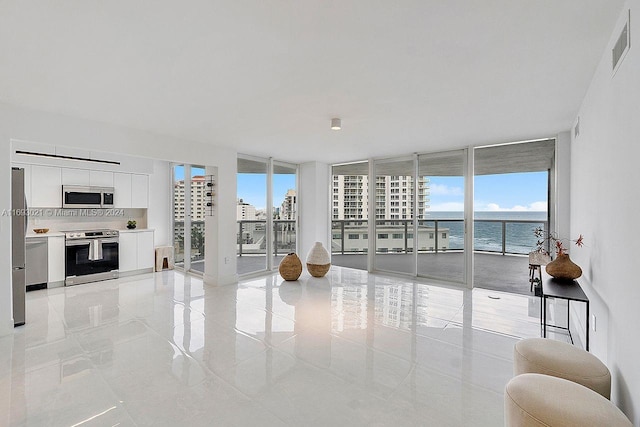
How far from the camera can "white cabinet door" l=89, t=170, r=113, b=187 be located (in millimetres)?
5453

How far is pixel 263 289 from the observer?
484 cm

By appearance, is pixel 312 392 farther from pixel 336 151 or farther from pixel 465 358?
pixel 336 151

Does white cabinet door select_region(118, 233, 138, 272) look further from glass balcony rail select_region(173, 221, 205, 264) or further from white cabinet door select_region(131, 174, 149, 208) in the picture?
glass balcony rail select_region(173, 221, 205, 264)

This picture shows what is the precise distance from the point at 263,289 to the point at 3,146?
3591 millimetres

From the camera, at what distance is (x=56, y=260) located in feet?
16.0

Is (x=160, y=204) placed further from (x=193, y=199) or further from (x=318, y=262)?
(x=318, y=262)

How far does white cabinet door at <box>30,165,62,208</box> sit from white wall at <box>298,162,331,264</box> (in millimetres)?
4536

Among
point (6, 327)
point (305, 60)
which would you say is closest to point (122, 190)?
point (6, 327)

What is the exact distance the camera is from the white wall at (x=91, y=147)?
3041 mm

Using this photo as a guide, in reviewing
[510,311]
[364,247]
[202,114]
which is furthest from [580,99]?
[364,247]

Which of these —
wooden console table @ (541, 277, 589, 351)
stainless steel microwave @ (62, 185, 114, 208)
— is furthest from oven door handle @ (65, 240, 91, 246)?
wooden console table @ (541, 277, 589, 351)

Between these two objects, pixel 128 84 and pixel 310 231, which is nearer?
pixel 128 84

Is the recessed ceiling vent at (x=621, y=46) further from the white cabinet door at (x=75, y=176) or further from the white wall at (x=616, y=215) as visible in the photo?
the white cabinet door at (x=75, y=176)

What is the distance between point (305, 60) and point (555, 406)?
242 cm
